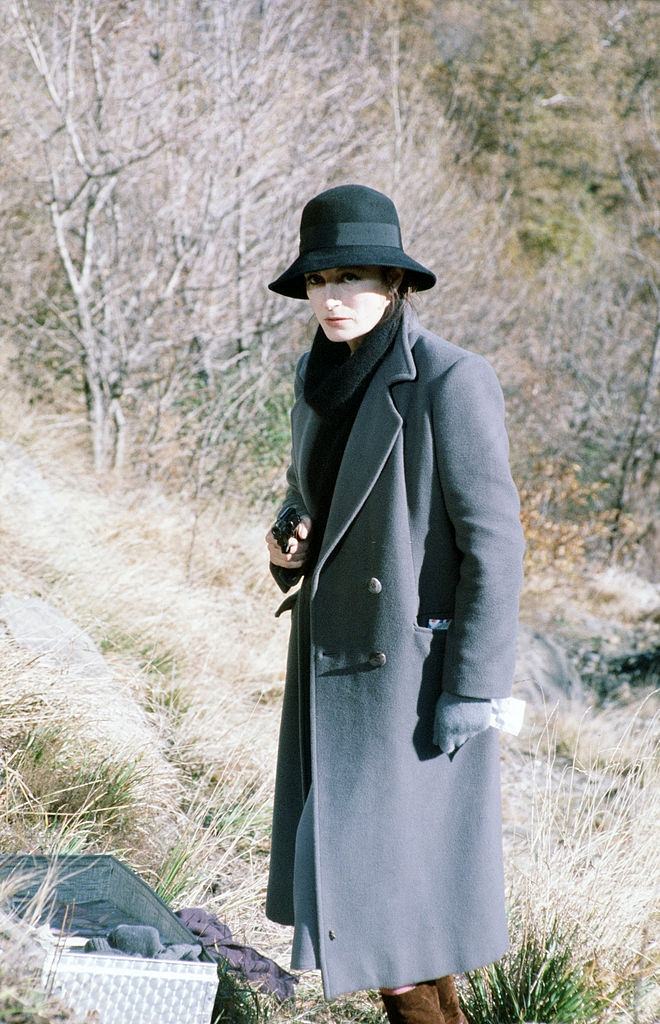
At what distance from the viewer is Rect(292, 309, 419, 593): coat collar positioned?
90.8 inches

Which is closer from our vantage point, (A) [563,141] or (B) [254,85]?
(B) [254,85]

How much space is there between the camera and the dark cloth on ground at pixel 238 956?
2771mm

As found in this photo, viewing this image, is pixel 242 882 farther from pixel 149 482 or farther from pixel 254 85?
pixel 254 85

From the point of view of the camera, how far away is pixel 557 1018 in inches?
110

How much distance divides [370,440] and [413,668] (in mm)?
491

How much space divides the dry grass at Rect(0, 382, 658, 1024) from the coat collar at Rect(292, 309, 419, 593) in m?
1.25

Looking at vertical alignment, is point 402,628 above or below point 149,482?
above

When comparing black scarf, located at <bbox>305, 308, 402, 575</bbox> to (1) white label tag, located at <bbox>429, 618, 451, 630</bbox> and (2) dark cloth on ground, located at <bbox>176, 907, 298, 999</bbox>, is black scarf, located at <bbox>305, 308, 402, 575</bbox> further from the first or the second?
(2) dark cloth on ground, located at <bbox>176, 907, 298, 999</bbox>

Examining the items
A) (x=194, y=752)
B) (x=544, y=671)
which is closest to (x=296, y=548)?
(x=194, y=752)

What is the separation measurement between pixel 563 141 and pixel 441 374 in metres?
23.3

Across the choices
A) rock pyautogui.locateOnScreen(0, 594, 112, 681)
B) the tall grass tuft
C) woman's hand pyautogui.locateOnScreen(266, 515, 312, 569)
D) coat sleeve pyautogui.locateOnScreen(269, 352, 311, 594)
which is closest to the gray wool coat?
woman's hand pyautogui.locateOnScreen(266, 515, 312, 569)

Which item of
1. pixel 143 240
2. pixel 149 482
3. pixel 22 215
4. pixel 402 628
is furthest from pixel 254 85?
pixel 402 628

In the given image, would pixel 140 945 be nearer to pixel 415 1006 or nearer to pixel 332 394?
pixel 415 1006

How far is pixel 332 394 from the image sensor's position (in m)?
2.41
